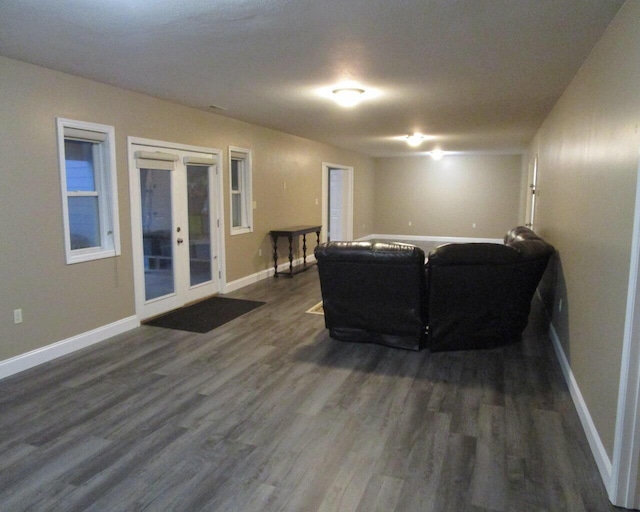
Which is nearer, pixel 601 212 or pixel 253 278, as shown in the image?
pixel 601 212

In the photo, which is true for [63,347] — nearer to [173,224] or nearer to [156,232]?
[156,232]

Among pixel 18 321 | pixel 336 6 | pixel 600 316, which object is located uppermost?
pixel 336 6

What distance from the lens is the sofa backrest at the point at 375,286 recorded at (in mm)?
3803

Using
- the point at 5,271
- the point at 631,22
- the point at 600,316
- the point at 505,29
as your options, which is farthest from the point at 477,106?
the point at 5,271

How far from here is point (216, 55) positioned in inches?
132

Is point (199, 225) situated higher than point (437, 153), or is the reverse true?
point (437, 153)

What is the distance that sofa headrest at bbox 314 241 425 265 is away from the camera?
3.76m

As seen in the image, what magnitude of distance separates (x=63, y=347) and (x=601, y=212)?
164 inches

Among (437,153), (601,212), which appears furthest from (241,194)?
(437,153)

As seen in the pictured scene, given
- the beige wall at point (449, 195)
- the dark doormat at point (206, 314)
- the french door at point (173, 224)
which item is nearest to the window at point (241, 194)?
the french door at point (173, 224)

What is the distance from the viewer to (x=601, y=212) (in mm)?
2590

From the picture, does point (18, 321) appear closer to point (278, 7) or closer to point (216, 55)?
point (216, 55)

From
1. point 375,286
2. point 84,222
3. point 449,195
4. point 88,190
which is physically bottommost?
point 375,286

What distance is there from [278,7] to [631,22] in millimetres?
1776
